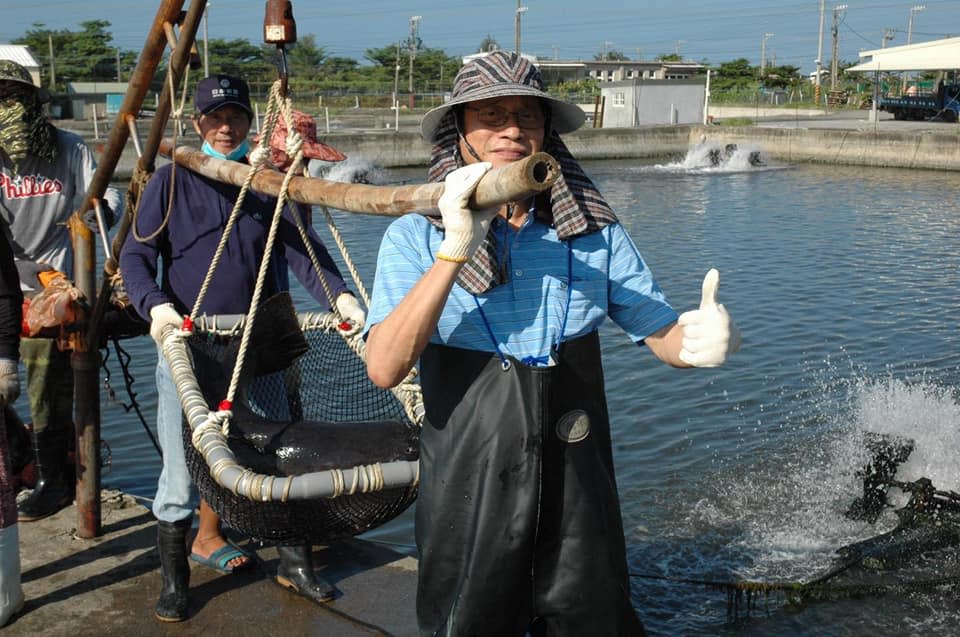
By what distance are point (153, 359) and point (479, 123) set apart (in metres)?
8.48

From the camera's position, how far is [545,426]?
2486mm

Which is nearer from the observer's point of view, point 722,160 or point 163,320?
point 163,320

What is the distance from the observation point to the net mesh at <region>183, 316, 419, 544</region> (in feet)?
10.5

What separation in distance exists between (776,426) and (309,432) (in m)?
5.71

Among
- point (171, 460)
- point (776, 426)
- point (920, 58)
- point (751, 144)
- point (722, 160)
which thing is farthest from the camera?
point (920, 58)

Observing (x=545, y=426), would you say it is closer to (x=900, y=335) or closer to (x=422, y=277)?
(x=422, y=277)

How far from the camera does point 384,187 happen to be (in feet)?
9.13

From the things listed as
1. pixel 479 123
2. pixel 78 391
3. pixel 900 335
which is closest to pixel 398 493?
pixel 479 123

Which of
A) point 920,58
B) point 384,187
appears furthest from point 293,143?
point 920,58

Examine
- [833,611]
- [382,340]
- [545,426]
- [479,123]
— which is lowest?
[833,611]

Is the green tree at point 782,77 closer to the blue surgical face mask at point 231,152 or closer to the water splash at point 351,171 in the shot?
the water splash at point 351,171

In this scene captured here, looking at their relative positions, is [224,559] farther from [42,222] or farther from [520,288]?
[520,288]

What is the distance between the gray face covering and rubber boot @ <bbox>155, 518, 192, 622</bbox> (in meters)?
1.87

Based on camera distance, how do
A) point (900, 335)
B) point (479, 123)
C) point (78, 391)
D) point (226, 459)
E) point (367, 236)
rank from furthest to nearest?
point (367, 236) → point (900, 335) → point (78, 391) → point (226, 459) → point (479, 123)
